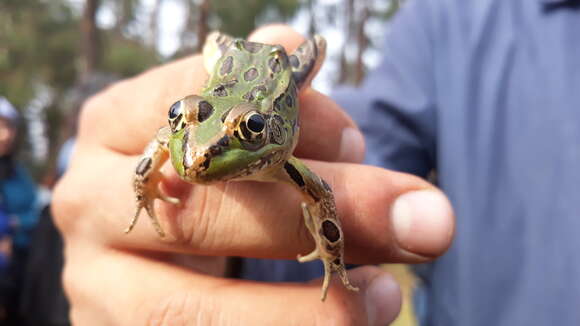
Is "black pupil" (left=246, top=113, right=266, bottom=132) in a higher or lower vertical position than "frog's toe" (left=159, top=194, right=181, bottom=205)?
higher

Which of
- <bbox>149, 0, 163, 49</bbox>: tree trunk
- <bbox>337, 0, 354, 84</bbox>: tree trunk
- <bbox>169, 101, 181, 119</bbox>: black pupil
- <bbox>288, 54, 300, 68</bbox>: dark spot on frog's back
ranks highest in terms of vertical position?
<bbox>149, 0, 163, 49</bbox>: tree trunk

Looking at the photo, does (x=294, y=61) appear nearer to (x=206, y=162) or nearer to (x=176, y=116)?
(x=176, y=116)

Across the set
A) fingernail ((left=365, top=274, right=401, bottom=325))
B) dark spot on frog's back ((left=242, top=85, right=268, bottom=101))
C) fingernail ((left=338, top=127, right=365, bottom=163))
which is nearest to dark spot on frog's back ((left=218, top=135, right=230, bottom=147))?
dark spot on frog's back ((left=242, top=85, right=268, bottom=101))

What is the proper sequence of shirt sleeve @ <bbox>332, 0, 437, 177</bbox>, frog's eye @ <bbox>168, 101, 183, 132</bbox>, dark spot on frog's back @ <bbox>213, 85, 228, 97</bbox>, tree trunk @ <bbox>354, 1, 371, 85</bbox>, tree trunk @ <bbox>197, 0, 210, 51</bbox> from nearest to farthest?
frog's eye @ <bbox>168, 101, 183, 132</bbox> → dark spot on frog's back @ <bbox>213, 85, 228, 97</bbox> → shirt sleeve @ <bbox>332, 0, 437, 177</bbox> → tree trunk @ <bbox>197, 0, 210, 51</bbox> → tree trunk @ <bbox>354, 1, 371, 85</bbox>

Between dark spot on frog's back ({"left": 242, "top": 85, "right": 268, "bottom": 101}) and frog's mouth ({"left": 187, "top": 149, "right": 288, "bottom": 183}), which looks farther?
dark spot on frog's back ({"left": 242, "top": 85, "right": 268, "bottom": 101})

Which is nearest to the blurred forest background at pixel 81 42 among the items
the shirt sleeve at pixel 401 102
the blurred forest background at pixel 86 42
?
the blurred forest background at pixel 86 42

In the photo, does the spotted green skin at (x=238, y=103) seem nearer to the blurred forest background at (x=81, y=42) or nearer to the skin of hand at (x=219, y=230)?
the skin of hand at (x=219, y=230)

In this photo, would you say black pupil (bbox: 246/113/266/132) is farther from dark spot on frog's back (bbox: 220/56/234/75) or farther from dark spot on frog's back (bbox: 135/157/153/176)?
dark spot on frog's back (bbox: 135/157/153/176)

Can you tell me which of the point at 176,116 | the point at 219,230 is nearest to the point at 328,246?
the point at 219,230
